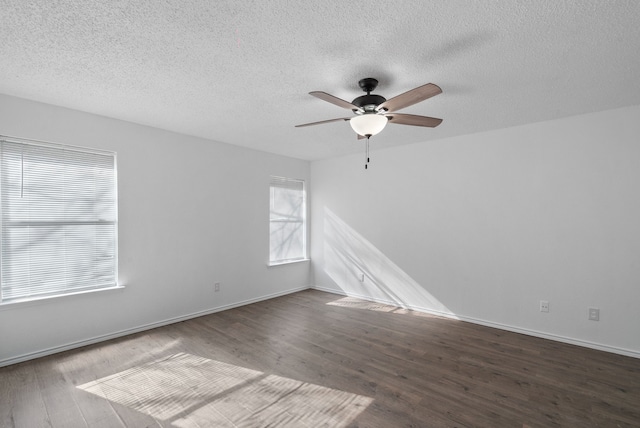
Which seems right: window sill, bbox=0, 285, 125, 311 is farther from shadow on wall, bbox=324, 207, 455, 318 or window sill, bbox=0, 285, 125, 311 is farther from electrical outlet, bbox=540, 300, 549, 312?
electrical outlet, bbox=540, 300, 549, 312

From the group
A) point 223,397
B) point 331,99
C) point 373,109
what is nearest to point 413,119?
point 373,109

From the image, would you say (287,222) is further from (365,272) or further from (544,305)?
(544,305)

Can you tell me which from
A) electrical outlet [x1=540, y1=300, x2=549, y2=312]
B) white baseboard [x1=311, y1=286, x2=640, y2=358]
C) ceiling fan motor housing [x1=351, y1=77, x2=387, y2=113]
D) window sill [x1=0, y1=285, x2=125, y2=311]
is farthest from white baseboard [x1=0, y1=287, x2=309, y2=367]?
electrical outlet [x1=540, y1=300, x2=549, y2=312]

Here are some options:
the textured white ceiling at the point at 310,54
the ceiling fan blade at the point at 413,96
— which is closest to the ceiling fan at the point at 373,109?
the ceiling fan blade at the point at 413,96

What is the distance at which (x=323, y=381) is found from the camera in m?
2.48

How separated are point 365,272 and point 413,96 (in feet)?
11.1

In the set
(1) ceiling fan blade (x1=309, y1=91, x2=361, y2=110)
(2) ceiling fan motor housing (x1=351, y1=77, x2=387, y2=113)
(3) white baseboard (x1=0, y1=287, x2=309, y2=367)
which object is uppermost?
(2) ceiling fan motor housing (x1=351, y1=77, x2=387, y2=113)

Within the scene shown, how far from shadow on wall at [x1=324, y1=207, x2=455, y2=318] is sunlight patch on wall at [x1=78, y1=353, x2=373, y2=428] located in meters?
2.43

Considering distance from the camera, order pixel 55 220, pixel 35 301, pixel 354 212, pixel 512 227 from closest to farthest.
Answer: pixel 35 301 < pixel 55 220 < pixel 512 227 < pixel 354 212

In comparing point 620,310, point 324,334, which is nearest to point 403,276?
point 324,334

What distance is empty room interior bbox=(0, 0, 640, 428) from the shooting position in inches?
73.4

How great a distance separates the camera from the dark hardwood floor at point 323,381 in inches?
79.9

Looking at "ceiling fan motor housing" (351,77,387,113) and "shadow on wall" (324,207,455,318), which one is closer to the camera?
"ceiling fan motor housing" (351,77,387,113)

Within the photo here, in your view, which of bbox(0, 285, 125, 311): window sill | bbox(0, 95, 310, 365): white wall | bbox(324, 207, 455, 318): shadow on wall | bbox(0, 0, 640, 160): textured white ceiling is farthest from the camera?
bbox(324, 207, 455, 318): shadow on wall
